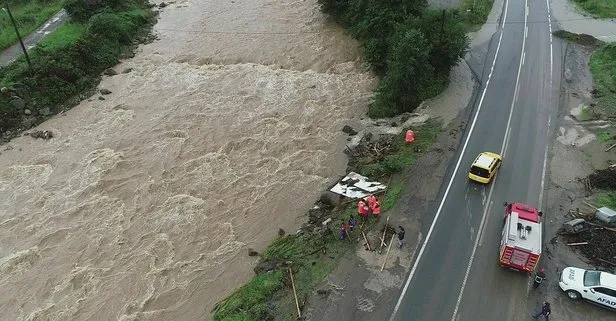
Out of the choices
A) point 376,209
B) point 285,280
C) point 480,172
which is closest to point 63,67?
point 285,280

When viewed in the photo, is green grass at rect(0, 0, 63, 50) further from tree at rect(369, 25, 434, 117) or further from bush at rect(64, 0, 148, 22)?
tree at rect(369, 25, 434, 117)

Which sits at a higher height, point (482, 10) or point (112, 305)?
point (482, 10)

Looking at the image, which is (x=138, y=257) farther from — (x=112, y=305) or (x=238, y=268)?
(x=238, y=268)

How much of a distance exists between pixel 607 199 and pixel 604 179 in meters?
1.61

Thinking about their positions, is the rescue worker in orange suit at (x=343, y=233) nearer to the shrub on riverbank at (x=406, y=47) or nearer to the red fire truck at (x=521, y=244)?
the red fire truck at (x=521, y=244)

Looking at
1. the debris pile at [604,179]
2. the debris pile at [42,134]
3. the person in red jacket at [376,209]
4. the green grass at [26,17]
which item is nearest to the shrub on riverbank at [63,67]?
the debris pile at [42,134]

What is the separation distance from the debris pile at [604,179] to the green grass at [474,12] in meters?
25.6

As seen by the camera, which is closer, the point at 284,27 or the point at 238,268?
the point at 238,268

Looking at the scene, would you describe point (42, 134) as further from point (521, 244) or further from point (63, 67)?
point (521, 244)

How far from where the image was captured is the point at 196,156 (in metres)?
31.5

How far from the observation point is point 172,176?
2959cm

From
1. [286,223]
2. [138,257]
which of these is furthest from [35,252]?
[286,223]

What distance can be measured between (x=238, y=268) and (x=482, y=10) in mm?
43488

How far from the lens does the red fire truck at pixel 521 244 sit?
66.4 ft
